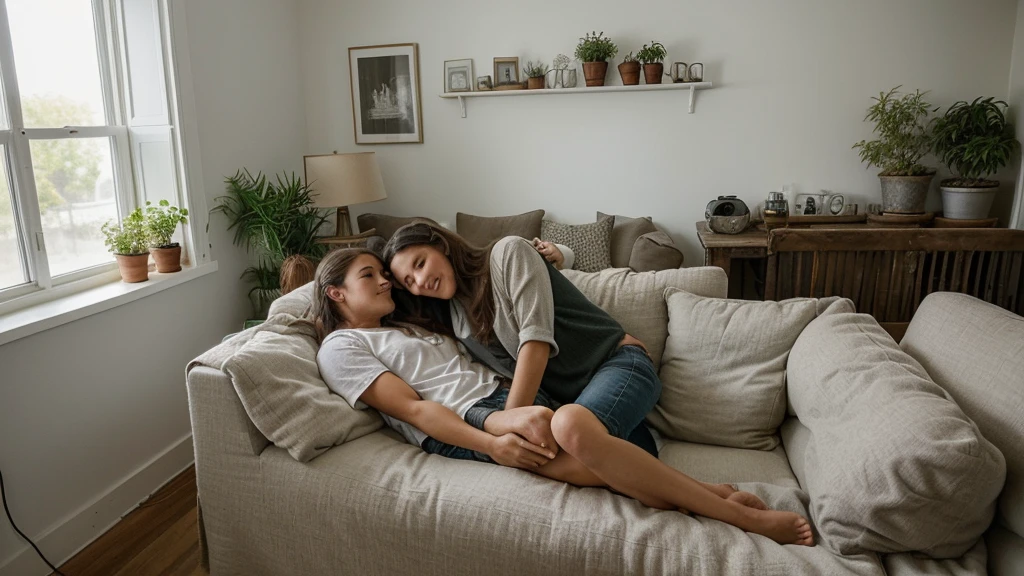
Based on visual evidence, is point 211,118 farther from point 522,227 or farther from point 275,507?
point 275,507

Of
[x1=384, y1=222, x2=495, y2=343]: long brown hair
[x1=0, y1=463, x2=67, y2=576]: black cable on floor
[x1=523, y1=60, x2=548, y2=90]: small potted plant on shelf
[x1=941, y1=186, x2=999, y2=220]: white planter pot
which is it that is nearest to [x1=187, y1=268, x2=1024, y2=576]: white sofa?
[x1=384, y1=222, x2=495, y2=343]: long brown hair

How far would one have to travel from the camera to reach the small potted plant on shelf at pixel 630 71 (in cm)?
328

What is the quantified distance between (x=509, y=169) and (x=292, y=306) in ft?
6.38

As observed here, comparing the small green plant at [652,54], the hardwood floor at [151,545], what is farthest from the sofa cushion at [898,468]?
the small green plant at [652,54]

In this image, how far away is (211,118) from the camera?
116 inches

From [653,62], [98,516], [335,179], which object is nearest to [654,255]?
[653,62]

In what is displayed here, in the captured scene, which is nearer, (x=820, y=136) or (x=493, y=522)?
(x=493, y=522)

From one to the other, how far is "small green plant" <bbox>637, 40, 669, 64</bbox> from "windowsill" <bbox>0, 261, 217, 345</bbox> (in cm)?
232

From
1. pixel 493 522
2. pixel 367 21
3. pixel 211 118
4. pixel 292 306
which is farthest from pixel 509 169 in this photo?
pixel 493 522

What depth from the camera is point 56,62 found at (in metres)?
2.31

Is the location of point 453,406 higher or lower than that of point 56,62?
lower

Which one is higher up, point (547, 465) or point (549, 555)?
point (547, 465)

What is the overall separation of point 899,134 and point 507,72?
1954mm

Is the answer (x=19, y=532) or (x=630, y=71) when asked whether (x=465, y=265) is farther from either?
(x=630, y=71)
